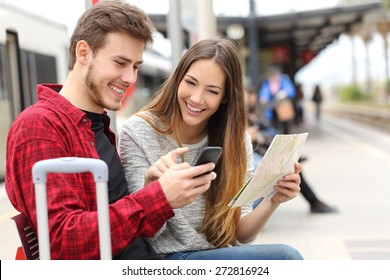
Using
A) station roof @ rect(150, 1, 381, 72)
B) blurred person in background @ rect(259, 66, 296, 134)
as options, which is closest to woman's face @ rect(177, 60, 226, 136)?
blurred person in background @ rect(259, 66, 296, 134)

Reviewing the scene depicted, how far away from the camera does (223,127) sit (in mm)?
2369

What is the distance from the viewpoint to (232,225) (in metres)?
2.32

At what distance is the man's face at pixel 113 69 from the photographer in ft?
6.18

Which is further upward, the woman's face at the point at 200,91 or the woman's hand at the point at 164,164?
the woman's face at the point at 200,91

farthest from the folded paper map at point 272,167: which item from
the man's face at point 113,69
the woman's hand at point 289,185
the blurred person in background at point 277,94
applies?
the blurred person in background at point 277,94

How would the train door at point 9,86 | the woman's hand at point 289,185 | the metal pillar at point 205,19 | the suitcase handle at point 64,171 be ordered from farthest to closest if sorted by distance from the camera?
the metal pillar at point 205,19, the train door at point 9,86, the woman's hand at point 289,185, the suitcase handle at point 64,171

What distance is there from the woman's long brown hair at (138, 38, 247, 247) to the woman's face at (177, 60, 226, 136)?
23 mm

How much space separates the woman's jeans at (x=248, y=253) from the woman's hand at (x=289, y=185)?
8.8 inches

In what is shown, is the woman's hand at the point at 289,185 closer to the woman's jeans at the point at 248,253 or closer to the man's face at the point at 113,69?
the woman's jeans at the point at 248,253

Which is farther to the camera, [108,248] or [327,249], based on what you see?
[327,249]

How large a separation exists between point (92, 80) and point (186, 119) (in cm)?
45

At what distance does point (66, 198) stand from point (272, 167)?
676 mm
